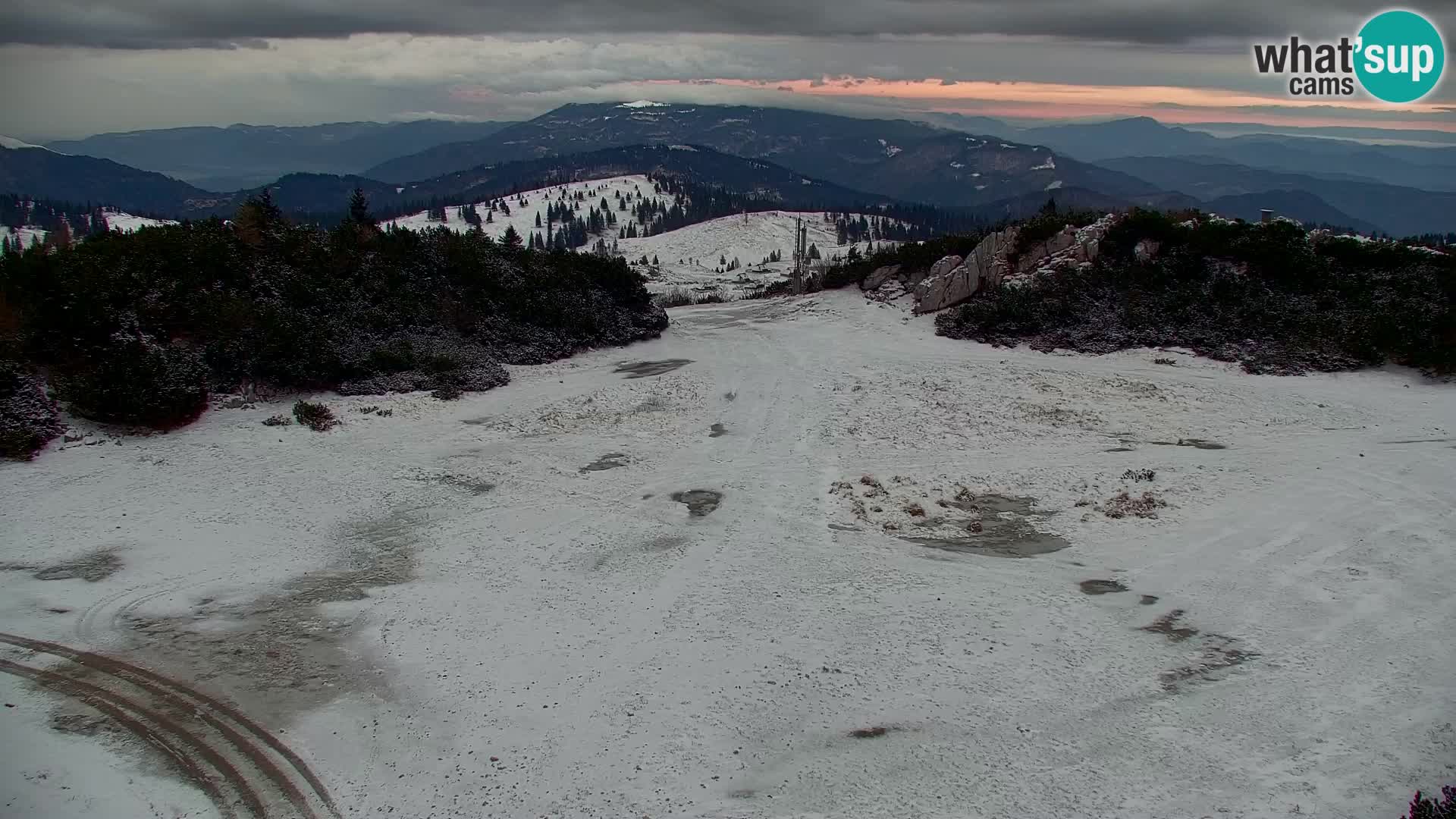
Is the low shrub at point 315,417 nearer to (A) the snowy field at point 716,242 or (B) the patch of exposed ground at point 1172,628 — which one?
(B) the patch of exposed ground at point 1172,628

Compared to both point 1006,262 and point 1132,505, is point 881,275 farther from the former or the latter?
point 1132,505

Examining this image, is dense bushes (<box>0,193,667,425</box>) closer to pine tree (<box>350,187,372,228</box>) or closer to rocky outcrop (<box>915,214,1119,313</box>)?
pine tree (<box>350,187,372,228</box>)

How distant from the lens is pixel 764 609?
1170 cm

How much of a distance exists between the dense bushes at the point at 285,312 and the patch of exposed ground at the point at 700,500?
9691 mm

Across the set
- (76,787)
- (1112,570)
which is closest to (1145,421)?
(1112,570)

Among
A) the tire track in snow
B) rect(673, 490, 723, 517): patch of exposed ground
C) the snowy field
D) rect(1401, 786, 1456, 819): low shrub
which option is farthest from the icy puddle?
the snowy field

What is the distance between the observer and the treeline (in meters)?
18.8

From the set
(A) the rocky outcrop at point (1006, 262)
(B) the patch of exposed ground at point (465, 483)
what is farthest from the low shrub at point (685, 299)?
(B) the patch of exposed ground at point (465, 483)

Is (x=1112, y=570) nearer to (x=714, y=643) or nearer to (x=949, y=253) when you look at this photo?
(x=714, y=643)

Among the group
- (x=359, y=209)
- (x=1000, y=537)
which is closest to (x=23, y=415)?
(x=1000, y=537)

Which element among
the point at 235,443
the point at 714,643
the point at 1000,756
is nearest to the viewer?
the point at 1000,756

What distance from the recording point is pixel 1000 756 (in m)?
8.63

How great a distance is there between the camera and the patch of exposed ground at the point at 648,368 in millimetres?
25484

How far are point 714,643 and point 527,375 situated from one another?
16.1m
